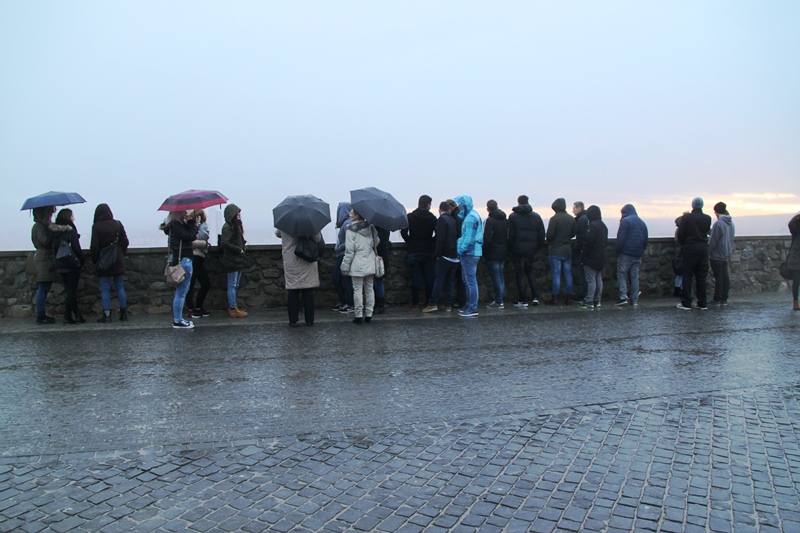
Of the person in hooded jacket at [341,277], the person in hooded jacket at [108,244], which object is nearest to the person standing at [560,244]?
the person in hooded jacket at [341,277]

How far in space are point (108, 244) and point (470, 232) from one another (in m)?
6.12

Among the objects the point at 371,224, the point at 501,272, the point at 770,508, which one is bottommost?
the point at 770,508

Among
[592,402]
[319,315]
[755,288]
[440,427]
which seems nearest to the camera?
[440,427]

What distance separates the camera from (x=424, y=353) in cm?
823

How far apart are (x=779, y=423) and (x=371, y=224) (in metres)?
6.82

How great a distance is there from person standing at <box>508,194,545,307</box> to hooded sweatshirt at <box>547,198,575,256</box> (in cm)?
22

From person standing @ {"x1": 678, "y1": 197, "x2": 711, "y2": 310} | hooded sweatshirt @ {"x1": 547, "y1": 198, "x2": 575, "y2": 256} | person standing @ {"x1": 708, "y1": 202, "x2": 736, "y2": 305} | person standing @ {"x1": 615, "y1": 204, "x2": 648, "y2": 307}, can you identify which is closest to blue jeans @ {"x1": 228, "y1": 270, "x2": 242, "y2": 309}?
hooded sweatshirt @ {"x1": 547, "y1": 198, "x2": 575, "y2": 256}

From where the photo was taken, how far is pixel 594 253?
12898mm

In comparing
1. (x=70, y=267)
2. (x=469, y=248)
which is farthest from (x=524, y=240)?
(x=70, y=267)

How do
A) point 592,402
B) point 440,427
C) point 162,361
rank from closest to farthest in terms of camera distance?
point 440,427 → point 592,402 → point 162,361

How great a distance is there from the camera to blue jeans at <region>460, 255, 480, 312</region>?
11914 mm

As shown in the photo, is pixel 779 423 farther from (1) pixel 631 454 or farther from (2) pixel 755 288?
(2) pixel 755 288

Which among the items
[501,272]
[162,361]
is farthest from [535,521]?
[501,272]

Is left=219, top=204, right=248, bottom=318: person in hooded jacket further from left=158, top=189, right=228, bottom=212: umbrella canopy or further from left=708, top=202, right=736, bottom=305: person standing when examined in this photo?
left=708, top=202, right=736, bottom=305: person standing
